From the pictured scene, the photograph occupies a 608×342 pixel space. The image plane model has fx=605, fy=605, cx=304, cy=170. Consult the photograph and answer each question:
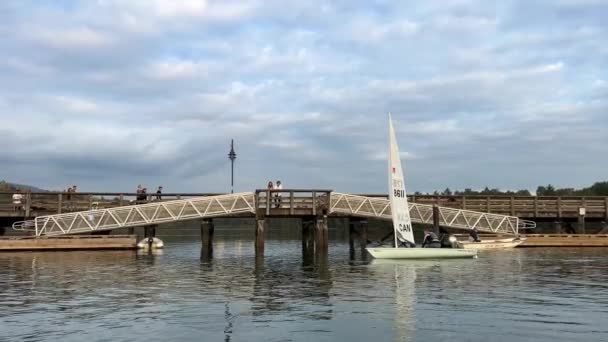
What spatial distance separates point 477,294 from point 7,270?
20.0 m

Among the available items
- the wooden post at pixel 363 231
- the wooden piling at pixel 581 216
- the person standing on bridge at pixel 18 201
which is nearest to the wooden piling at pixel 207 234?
the wooden post at pixel 363 231

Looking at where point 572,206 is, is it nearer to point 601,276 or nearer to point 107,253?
point 601,276

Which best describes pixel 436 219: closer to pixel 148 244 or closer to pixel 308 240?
pixel 308 240

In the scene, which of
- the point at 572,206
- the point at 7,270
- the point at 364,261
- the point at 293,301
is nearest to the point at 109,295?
the point at 293,301

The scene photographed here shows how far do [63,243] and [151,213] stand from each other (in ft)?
18.3

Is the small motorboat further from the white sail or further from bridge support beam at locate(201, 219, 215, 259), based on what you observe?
the white sail

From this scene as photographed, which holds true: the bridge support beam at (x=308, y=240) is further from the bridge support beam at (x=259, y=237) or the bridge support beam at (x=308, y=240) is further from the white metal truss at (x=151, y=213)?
the white metal truss at (x=151, y=213)

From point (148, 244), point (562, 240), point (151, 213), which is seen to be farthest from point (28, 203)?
point (562, 240)

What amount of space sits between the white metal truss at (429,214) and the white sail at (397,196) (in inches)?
223

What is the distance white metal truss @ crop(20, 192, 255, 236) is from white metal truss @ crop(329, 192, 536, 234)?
623 cm

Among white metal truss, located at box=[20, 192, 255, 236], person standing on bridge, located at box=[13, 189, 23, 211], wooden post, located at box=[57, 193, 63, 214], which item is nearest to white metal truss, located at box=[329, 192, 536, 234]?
white metal truss, located at box=[20, 192, 255, 236]

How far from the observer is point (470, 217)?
143 feet

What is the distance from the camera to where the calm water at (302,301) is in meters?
13.7

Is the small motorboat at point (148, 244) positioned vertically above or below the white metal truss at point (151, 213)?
below
